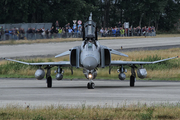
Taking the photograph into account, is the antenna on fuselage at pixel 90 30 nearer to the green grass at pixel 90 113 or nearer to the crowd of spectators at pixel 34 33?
the green grass at pixel 90 113

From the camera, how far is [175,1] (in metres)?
108

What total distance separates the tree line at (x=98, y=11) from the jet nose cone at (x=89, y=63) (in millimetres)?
60998

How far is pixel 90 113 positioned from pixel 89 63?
338 inches

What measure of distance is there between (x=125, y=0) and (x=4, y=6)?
1505 inches

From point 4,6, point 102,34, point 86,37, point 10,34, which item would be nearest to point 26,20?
point 4,6

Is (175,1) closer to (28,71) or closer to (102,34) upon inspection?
(102,34)

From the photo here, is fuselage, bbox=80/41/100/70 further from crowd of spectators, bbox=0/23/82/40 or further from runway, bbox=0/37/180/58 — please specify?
crowd of spectators, bbox=0/23/82/40

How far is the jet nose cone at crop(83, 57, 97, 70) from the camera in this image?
1980 centimetres

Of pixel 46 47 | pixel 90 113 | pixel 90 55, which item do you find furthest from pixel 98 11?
pixel 90 113

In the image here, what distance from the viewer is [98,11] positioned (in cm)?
10294

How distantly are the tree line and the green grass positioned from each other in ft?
226

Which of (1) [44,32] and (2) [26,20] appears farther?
(2) [26,20]

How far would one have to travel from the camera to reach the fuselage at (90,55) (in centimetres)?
1988

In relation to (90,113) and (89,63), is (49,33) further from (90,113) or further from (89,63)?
(90,113)
